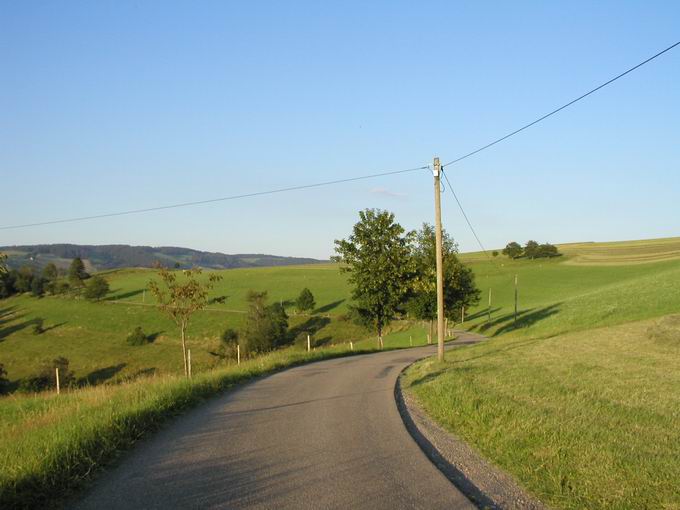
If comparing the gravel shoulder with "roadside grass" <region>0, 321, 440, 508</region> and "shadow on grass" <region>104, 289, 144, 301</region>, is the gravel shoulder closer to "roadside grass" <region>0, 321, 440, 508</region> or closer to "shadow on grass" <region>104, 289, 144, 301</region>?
"roadside grass" <region>0, 321, 440, 508</region>

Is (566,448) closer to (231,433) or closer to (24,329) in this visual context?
(231,433)

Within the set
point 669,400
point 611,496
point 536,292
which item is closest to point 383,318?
point 669,400

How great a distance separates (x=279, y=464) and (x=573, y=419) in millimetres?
5334

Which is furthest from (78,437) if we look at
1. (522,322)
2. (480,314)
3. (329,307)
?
(329,307)

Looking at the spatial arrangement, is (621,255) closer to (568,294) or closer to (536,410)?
(568,294)

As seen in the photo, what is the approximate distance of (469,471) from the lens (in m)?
7.07

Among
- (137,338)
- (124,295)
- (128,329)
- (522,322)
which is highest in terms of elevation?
(124,295)

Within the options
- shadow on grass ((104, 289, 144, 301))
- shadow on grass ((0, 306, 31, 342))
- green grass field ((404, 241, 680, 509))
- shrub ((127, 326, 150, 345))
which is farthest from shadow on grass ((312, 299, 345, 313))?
green grass field ((404, 241, 680, 509))

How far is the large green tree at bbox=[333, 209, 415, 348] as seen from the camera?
33438 millimetres

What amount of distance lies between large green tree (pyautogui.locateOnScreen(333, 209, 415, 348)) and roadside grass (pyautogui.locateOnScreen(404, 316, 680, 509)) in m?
13.2

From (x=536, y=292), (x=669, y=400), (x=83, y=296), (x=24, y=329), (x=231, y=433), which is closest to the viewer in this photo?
(x=231, y=433)

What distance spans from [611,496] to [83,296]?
97064 millimetres

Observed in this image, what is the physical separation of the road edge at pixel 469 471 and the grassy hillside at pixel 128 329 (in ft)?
103

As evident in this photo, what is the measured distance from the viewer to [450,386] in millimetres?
13625
